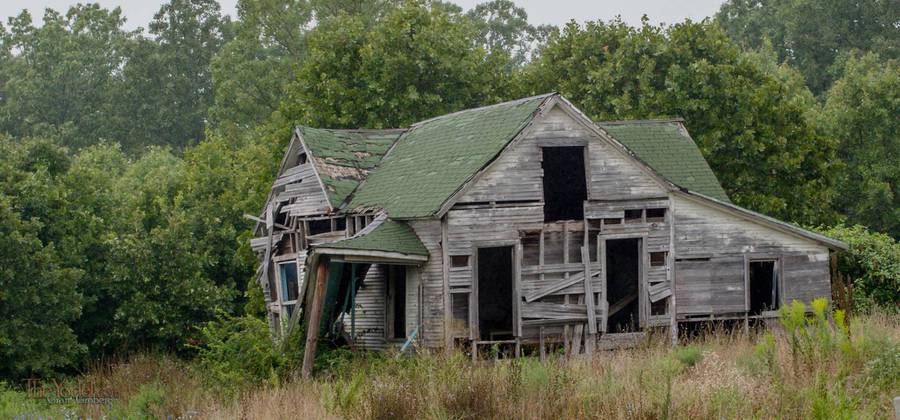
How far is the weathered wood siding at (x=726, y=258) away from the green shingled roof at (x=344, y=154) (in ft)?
24.4

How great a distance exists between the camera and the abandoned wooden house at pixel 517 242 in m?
22.4

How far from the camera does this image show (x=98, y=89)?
7019cm

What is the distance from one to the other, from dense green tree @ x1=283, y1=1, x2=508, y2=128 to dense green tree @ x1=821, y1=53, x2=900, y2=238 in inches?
542

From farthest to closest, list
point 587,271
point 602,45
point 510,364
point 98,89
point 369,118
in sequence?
1. point 98,89
2. point 602,45
3. point 369,118
4. point 587,271
5. point 510,364

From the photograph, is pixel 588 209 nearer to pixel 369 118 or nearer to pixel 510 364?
pixel 510 364

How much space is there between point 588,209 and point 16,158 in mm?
17460

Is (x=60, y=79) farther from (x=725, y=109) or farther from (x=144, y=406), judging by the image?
(x=144, y=406)

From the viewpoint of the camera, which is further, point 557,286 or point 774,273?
point 774,273

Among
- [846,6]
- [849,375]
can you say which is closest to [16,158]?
[849,375]

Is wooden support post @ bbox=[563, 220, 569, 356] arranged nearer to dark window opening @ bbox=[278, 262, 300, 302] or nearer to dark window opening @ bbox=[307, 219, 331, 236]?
dark window opening @ bbox=[307, 219, 331, 236]

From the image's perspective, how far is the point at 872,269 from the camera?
27781mm

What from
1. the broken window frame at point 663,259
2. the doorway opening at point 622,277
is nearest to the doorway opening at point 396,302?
the doorway opening at point 622,277

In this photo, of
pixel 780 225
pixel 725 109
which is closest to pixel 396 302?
pixel 780 225

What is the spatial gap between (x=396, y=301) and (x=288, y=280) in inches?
173
